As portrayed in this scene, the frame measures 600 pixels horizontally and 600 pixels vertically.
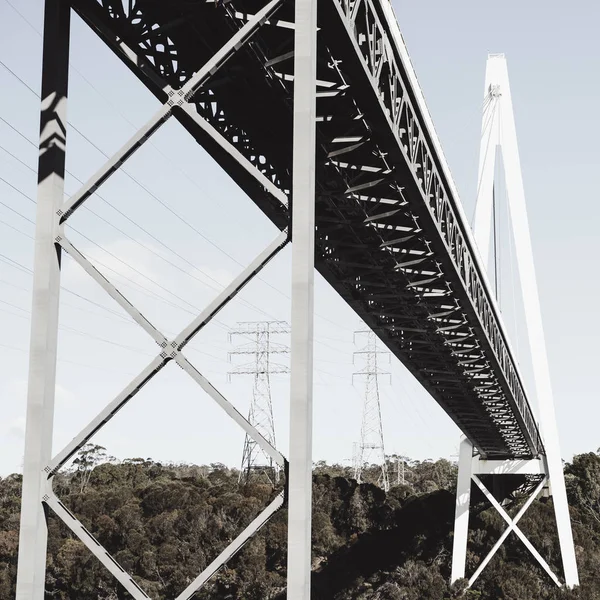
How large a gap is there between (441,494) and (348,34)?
155 feet

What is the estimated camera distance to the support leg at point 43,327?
10.3 metres

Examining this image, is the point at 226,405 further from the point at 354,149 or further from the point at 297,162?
the point at 354,149

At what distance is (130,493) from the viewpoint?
175ft

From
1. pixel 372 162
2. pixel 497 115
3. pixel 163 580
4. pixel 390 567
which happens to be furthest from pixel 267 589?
pixel 372 162

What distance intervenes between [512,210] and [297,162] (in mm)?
30268

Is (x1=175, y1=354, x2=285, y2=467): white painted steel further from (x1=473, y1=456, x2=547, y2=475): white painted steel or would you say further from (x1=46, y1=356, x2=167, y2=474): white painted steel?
(x1=473, y1=456, x2=547, y2=475): white painted steel

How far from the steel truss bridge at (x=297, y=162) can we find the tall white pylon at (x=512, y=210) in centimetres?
1235

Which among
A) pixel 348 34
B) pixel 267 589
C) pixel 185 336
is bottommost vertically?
pixel 267 589

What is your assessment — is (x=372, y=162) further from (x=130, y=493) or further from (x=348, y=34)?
(x=130, y=493)

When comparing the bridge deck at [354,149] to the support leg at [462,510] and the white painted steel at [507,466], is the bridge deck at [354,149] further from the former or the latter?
the white painted steel at [507,466]

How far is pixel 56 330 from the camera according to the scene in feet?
35.0

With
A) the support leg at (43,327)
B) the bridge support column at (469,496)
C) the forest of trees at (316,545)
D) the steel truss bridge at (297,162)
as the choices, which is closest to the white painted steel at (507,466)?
the bridge support column at (469,496)

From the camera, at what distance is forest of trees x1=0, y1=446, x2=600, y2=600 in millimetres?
44750

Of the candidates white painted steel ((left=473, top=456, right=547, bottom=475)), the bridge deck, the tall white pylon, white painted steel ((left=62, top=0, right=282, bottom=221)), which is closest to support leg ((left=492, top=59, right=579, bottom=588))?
the tall white pylon
